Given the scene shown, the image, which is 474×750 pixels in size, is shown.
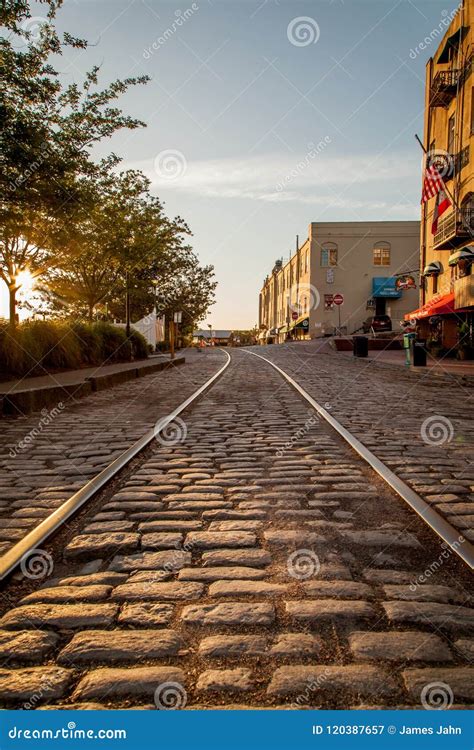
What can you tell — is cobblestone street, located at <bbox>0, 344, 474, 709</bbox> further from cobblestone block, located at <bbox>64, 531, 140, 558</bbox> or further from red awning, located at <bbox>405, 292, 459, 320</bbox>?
red awning, located at <bbox>405, 292, 459, 320</bbox>

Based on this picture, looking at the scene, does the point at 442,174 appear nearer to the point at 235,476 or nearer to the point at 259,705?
the point at 235,476

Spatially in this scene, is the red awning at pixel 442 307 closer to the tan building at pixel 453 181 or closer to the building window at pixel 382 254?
the tan building at pixel 453 181

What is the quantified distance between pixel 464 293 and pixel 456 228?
4.01 metres

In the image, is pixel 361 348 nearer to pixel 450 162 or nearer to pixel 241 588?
pixel 450 162

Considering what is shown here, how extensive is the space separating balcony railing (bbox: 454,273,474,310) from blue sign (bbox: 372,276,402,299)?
30103 millimetres

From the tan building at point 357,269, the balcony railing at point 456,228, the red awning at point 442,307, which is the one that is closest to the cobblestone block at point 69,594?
the red awning at point 442,307

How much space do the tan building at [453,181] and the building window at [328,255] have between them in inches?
922

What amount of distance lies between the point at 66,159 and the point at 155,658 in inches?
439

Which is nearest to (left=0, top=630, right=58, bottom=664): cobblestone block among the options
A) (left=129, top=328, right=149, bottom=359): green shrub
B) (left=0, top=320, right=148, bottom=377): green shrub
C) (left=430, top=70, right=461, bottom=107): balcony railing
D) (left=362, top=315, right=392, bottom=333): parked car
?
(left=0, top=320, right=148, bottom=377): green shrub

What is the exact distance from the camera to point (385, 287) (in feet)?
163

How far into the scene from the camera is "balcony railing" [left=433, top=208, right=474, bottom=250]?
2137 cm

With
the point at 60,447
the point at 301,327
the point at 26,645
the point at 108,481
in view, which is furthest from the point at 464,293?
the point at 301,327

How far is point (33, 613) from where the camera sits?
2.24 meters

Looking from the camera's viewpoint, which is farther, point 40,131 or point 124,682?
point 40,131
